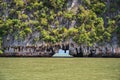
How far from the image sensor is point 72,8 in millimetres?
58375

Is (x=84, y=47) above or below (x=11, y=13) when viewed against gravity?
below

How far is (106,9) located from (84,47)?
621 cm

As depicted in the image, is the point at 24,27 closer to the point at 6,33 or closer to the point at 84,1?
the point at 6,33

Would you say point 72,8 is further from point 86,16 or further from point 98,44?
point 98,44

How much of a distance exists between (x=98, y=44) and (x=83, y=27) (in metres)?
3.04

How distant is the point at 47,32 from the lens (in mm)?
56969

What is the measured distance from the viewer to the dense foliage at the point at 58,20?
184 ft

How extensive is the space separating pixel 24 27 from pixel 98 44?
9.90 metres

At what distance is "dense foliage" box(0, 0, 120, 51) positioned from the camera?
5620 centimetres

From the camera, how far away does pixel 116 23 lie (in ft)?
187

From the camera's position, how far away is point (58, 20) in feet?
189

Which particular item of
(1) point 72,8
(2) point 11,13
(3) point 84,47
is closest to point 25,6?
(2) point 11,13

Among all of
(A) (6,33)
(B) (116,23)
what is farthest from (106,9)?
(A) (6,33)

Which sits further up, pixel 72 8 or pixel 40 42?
pixel 72 8
